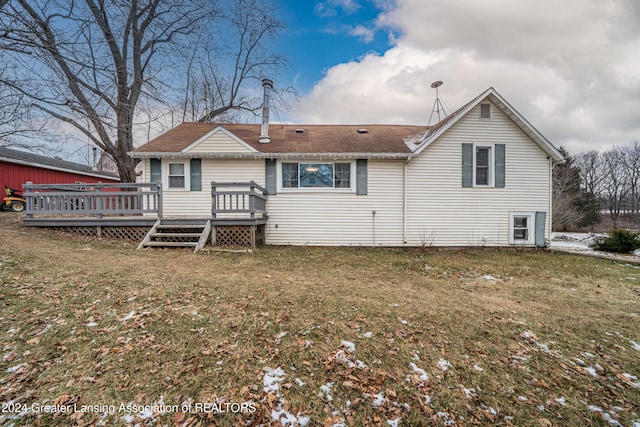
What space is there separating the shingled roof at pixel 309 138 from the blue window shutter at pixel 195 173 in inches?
26.8

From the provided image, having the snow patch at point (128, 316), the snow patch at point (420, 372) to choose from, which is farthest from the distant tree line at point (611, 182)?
the snow patch at point (128, 316)

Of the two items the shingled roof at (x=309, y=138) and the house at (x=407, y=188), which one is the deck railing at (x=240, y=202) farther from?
the shingled roof at (x=309, y=138)

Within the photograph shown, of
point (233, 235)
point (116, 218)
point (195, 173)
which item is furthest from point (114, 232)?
point (233, 235)

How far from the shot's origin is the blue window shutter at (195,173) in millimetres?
9656

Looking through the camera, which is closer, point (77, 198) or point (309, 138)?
point (77, 198)

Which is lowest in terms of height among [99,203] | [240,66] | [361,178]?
[99,203]

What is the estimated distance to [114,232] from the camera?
29.1 ft

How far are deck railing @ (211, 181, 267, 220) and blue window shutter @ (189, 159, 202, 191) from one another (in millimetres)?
816

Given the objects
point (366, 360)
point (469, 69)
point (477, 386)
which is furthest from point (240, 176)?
point (469, 69)

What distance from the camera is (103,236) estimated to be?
8852mm

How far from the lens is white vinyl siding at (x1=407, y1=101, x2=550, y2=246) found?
9.83 meters

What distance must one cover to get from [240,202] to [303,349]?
755 centimetres

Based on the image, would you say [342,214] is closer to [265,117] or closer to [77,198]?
[265,117]

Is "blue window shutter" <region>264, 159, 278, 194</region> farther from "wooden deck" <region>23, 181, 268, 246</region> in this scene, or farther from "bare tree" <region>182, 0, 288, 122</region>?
"bare tree" <region>182, 0, 288, 122</region>
